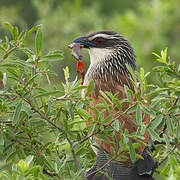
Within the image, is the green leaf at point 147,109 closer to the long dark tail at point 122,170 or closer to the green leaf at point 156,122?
the green leaf at point 156,122

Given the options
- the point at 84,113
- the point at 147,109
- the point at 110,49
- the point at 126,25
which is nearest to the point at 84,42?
the point at 110,49

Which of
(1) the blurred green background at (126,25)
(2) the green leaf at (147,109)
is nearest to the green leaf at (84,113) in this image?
(2) the green leaf at (147,109)

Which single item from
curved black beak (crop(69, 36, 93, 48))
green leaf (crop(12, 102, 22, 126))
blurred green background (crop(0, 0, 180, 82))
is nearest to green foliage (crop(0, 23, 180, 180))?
green leaf (crop(12, 102, 22, 126))

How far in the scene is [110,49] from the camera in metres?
4.85

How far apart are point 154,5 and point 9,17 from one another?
8.53ft

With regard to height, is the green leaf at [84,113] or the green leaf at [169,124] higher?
the green leaf at [84,113]

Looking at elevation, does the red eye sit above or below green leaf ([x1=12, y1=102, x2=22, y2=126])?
above

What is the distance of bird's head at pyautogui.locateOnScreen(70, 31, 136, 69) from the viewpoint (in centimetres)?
471

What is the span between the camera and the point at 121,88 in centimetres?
429

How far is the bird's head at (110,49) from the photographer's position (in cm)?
471

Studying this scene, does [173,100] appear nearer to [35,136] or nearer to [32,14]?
[35,136]

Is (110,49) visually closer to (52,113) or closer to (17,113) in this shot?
(52,113)

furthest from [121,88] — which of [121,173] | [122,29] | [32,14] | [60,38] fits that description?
[32,14]

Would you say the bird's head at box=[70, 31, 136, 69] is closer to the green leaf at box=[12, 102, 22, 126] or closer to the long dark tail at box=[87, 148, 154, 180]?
the long dark tail at box=[87, 148, 154, 180]
